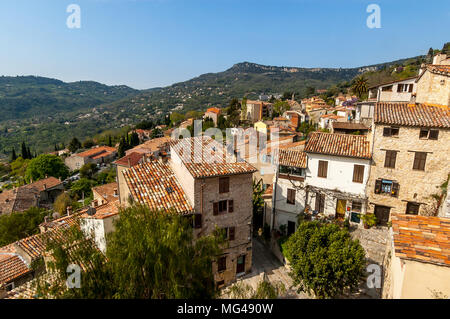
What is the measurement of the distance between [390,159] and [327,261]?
10.0 m

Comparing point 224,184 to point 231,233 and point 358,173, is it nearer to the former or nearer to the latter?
point 231,233

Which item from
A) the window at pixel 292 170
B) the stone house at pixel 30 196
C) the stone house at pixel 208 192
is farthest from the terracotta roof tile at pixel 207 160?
the stone house at pixel 30 196

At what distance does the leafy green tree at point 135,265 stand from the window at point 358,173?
15.1 meters

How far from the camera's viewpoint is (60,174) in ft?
218

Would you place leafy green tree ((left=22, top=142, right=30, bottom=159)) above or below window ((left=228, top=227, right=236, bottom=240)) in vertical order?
below

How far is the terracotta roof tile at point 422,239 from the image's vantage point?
725 centimetres

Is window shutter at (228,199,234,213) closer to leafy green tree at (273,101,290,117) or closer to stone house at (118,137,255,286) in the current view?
stone house at (118,137,255,286)

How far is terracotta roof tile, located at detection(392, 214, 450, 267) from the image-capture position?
725 cm

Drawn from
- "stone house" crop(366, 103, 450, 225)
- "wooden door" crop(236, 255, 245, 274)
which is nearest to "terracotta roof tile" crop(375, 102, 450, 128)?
"stone house" crop(366, 103, 450, 225)

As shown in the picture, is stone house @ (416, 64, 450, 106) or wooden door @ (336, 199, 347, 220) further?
wooden door @ (336, 199, 347, 220)

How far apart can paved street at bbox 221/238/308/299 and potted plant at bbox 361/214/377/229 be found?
7176 mm

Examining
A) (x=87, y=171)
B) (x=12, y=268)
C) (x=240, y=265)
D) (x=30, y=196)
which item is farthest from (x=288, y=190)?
(x=87, y=171)
